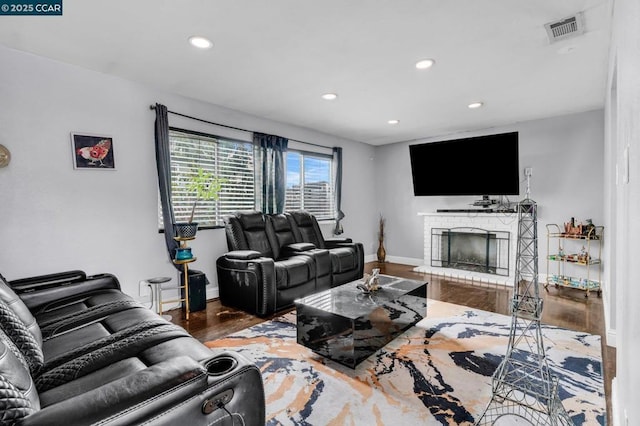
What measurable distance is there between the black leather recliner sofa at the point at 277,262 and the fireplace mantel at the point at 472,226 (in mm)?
1802

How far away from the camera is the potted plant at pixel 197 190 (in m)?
3.32

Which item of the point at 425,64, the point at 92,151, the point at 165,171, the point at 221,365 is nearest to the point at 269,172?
the point at 165,171

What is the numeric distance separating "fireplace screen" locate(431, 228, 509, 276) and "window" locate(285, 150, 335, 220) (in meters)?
2.03

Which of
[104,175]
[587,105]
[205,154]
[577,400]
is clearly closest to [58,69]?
[104,175]

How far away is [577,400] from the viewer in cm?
187

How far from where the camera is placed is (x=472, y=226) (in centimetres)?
533

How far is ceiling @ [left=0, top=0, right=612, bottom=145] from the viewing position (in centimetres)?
207

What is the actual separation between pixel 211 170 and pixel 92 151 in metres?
1.27

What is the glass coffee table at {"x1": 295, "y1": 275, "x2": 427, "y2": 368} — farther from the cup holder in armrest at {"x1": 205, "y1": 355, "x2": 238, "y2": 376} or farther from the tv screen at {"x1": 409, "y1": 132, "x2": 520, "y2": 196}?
the tv screen at {"x1": 409, "y1": 132, "x2": 520, "y2": 196}

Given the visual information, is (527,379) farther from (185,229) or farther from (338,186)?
(338,186)

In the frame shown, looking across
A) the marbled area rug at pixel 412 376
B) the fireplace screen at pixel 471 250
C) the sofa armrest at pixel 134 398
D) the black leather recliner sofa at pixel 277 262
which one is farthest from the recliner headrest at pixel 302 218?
the sofa armrest at pixel 134 398

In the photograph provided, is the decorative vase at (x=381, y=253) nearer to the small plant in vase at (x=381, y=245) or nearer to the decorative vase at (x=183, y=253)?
the small plant in vase at (x=381, y=245)

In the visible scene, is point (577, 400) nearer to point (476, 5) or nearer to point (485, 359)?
point (485, 359)

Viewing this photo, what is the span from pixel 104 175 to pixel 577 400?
414 centimetres
